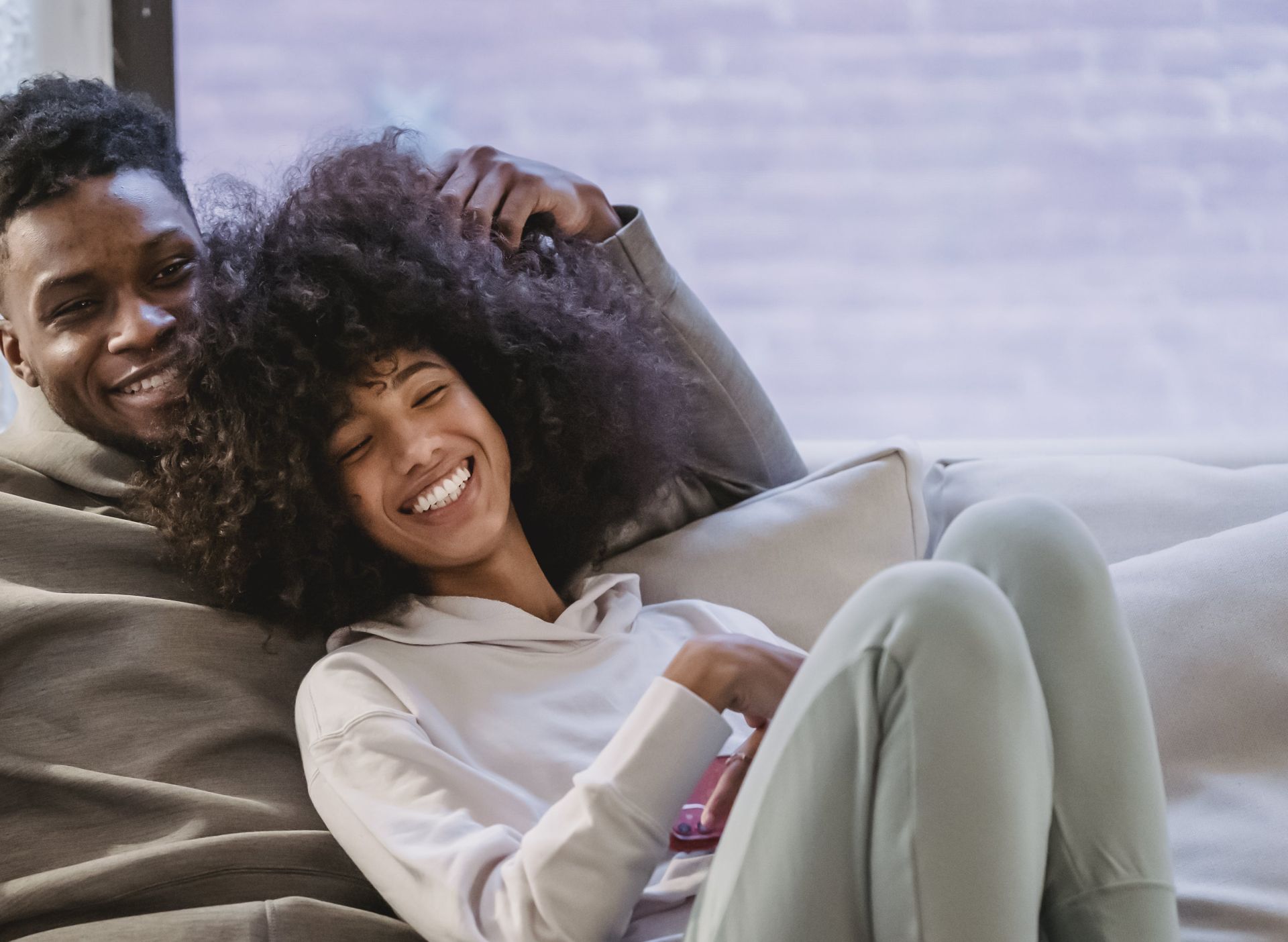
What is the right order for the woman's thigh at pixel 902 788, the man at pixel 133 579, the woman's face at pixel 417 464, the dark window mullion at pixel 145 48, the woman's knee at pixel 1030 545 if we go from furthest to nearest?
the dark window mullion at pixel 145 48 → the woman's face at pixel 417 464 → the man at pixel 133 579 → the woman's knee at pixel 1030 545 → the woman's thigh at pixel 902 788

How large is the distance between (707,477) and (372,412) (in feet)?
1.62

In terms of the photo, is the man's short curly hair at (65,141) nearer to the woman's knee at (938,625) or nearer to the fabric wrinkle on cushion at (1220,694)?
Answer: the woman's knee at (938,625)

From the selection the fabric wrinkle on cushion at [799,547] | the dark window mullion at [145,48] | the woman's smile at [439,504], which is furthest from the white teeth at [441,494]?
the dark window mullion at [145,48]

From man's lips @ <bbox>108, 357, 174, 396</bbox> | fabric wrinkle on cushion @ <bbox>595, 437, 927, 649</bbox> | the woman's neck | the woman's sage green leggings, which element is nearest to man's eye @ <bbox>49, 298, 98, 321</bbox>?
man's lips @ <bbox>108, 357, 174, 396</bbox>

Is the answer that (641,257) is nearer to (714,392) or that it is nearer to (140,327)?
(714,392)

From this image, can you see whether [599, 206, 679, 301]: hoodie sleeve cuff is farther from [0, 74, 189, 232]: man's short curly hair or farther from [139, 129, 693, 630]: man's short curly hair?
[0, 74, 189, 232]: man's short curly hair

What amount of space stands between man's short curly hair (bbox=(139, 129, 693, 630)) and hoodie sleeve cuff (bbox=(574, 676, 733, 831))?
1.42ft

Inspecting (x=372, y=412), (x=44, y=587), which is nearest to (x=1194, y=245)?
(x=372, y=412)

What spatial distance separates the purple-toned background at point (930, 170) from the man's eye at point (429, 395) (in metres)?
1.09

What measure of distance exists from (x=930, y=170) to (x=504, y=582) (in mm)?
1368

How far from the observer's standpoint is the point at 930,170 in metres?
2.30

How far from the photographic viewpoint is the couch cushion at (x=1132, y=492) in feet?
4.98

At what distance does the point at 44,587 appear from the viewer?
122 cm

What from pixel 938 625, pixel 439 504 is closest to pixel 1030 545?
pixel 938 625
